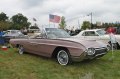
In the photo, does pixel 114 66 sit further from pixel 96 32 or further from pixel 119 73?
pixel 96 32

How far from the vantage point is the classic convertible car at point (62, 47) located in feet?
22.7

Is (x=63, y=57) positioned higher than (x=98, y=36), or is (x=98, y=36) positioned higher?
(x=98, y=36)

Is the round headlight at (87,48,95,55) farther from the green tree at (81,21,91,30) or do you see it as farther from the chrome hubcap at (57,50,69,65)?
the green tree at (81,21,91,30)

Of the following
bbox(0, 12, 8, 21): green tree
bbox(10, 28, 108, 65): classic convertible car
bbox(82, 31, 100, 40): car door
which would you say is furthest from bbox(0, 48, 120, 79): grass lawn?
bbox(0, 12, 8, 21): green tree

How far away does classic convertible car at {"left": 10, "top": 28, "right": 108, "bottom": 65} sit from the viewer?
693 cm

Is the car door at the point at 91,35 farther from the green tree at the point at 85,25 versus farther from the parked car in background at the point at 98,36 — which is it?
the green tree at the point at 85,25

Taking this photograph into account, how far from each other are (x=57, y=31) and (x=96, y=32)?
16.7 feet

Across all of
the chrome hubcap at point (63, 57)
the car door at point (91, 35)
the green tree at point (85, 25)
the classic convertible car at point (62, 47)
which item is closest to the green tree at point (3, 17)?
the green tree at point (85, 25)

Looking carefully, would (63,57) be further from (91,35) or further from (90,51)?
(91,35)

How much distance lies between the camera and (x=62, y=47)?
7.61 metres

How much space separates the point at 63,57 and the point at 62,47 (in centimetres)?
37

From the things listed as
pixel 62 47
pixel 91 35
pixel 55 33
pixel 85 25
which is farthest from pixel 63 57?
pixel 85 25

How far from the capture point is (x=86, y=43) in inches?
283

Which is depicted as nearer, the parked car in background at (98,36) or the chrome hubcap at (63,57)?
the chrome hubcap at (63,57)
